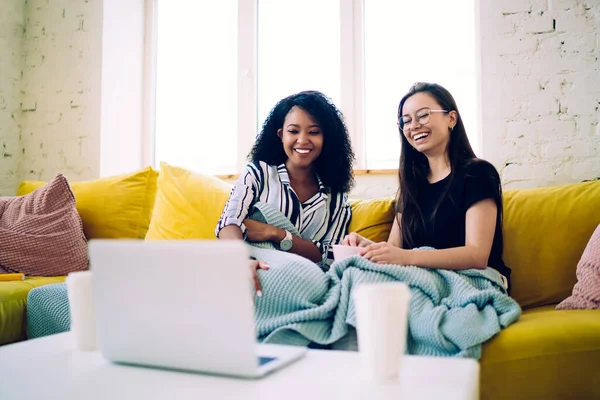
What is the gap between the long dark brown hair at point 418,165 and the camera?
1.64 m

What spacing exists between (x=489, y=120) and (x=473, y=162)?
0.68 m

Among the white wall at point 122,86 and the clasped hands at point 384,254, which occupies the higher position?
the white wall at point 122,86

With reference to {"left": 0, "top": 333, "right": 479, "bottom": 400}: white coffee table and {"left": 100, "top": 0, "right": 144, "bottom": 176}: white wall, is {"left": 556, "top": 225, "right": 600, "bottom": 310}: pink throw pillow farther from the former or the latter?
{"left": 100, "top": 0, "right": 144, "bottom": 176}: white wall

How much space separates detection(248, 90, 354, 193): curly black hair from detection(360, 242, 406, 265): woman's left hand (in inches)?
21.7

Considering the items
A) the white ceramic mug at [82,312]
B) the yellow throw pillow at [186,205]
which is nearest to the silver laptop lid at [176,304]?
the white ceramic mug at [82,312]

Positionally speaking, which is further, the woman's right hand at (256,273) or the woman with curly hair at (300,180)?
the woman with curly hair at (300,180)

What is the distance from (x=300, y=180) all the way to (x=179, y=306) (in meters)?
1.21

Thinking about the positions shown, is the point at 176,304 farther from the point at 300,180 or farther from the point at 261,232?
the point at 300,180

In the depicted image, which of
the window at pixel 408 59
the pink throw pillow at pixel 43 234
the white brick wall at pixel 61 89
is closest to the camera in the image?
the pink throw pillow at pixel 43 234

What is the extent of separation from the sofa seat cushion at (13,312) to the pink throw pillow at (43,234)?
0.77 ft

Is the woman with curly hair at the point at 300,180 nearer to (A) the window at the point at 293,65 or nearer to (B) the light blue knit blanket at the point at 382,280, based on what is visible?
(B) the light blue knit blanket at the point at 382,280

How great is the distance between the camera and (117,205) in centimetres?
223

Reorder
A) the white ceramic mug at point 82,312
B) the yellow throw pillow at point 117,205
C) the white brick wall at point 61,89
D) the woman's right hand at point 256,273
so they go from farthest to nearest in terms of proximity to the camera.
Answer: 1. the white brick wall at point 61,89
2. the yellow throw pillow at point 117,205
3. the woman's right hand at point 256,273
4. the white ceramic mug at point 82,312

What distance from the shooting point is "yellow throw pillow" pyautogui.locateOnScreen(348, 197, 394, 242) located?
1808mm
